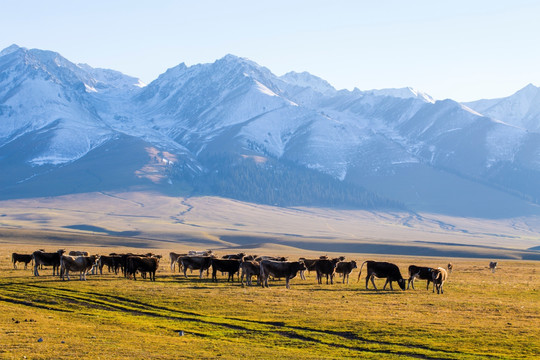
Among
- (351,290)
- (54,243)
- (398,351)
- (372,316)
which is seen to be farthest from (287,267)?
(54,243)

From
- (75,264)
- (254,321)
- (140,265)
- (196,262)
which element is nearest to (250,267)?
(196,262)

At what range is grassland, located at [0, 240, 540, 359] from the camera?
27.0m

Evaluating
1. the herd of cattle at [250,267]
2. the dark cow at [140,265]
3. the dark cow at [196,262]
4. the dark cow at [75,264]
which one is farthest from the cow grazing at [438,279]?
the dark cow at [75,264]

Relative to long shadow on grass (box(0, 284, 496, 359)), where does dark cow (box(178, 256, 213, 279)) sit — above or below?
above

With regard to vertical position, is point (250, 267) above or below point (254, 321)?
above

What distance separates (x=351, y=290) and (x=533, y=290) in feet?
45.6

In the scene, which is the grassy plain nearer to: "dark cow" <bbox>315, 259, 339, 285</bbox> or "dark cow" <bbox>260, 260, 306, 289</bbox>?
"dark cow" <bbox>260, 260, 306, 289</bbox>

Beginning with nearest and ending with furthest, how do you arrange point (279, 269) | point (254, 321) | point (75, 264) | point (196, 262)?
point (254, 321)
point (279, 269)
point (75, 264)
point (196, 262)

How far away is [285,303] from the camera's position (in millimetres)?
38000

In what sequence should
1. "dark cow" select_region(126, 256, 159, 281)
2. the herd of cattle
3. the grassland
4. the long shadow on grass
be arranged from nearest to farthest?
the grassland → the long shadow on grass → the herd of cattle → "dark cow" select_region(126, 256, 159, 281)

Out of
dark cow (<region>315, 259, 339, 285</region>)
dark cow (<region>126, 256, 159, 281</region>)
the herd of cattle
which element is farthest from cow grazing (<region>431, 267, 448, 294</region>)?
dark cow (<region>126, 256, 159, 281</region>)

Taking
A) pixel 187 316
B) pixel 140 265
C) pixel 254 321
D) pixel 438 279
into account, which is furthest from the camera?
pixel 140 265

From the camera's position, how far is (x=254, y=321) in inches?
1299

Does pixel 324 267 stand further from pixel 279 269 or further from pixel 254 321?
pixel 254 321
